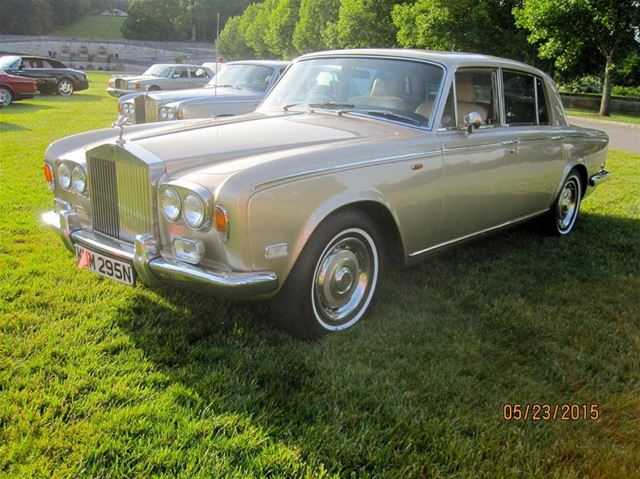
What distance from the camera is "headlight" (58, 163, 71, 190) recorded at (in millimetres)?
3572

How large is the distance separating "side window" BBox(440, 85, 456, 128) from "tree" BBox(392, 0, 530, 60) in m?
22.4

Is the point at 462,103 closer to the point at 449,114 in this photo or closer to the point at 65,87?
the point at 449,114

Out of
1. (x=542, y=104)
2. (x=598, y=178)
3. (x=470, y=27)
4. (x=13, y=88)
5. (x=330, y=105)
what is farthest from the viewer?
(x=470, y=27)

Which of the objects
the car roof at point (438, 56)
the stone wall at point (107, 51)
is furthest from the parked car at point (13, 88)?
the stone wall at point (107, 51)

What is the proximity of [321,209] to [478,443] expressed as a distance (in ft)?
4.48

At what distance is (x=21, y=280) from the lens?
3857 millimetres

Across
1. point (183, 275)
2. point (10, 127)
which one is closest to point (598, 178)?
point (183, 275)

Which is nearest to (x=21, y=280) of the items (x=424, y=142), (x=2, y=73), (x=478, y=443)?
(x=424, y=142)

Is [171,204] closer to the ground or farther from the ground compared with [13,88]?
closer to the ground

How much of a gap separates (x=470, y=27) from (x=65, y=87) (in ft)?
55.3

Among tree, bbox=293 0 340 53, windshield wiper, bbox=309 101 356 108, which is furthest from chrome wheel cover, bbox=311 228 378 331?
tree, bbox=293 0 340 53

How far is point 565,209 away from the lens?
5758 mm

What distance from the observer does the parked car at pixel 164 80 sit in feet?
63.2

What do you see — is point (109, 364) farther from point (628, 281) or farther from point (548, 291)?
point (628, 281)
